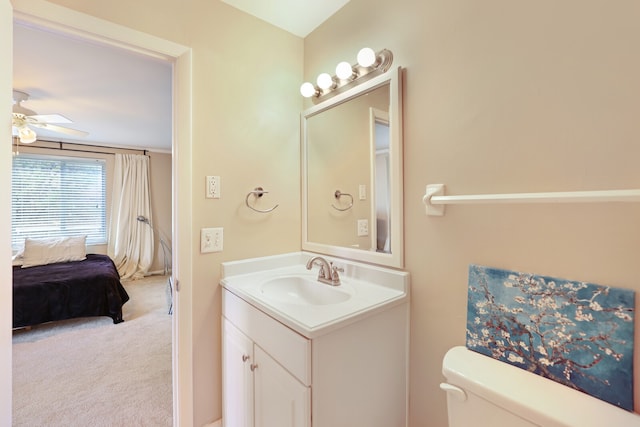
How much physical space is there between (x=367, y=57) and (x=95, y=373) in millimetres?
2831

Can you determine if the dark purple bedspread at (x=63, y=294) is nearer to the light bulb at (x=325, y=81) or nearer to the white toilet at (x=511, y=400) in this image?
the light bulb at (x=325, y=81)

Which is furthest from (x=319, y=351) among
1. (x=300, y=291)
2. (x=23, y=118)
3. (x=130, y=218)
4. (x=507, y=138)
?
(x=130, y=218)

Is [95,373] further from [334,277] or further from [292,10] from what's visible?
[292,10]

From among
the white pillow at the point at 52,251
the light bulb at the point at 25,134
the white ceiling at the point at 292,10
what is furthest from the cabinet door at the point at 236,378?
the white pillow at the point at 52,251

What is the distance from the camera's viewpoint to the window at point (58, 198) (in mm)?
3861

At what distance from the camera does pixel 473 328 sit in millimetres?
980

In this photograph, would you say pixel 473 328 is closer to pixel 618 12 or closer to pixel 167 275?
pixel 618 12

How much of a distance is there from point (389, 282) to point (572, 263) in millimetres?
640

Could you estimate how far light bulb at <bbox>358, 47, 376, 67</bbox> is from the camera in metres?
1.25

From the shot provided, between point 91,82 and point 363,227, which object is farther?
point 91,82

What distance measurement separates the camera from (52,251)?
3.54 metres

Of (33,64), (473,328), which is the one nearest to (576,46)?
(473,328)

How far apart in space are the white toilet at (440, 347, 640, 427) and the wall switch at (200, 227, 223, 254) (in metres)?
1.16

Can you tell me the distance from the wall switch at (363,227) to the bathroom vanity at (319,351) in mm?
161
